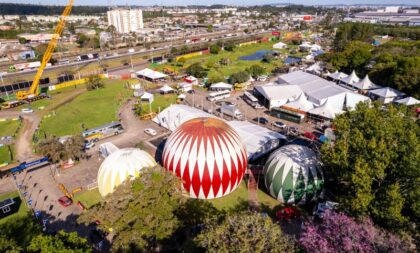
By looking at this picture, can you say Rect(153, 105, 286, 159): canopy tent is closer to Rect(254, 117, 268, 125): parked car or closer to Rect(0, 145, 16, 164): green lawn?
Rect(254, 117, 268, 125): parked car

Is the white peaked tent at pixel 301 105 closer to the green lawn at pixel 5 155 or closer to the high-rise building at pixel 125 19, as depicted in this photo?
the green lawn at pixel 5 155

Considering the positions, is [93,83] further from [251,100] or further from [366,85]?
[366,85]

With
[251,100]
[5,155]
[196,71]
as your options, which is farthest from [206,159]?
[196,71]

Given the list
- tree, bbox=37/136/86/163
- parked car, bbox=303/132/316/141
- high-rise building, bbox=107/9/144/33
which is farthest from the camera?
high-rise building, bbox=107/9/144/33

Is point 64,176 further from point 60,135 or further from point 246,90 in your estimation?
point 246,90

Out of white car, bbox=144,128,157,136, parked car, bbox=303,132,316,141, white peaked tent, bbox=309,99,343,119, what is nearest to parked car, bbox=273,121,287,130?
parked car, bbox=303,132,316,141

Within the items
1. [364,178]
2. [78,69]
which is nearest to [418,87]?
[364,178]
